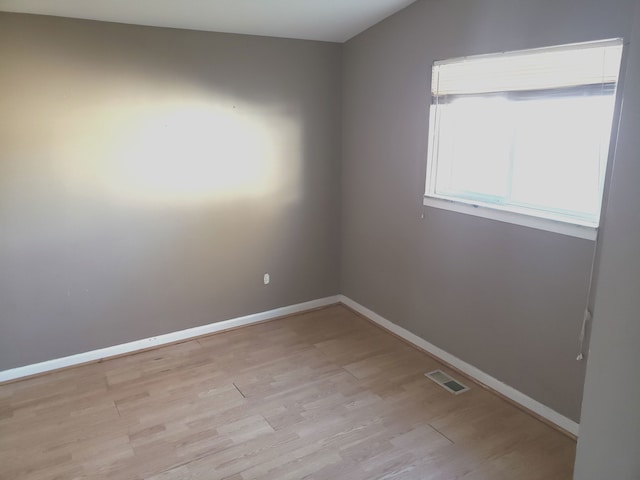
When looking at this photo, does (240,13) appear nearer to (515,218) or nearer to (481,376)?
(515,218)

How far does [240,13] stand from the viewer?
119 inches

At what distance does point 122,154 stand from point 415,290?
7.56ft

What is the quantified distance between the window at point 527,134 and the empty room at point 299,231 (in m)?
0.01

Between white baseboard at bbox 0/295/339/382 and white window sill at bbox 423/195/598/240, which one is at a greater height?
white window sill at bbox 423/195/598/240

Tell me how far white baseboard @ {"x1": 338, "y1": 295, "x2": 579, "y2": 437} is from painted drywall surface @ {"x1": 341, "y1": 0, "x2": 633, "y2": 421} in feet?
0.13

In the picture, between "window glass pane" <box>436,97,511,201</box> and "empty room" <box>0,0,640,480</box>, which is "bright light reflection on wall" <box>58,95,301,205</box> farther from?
"window glass pane" <box>436,97,511,201</box>

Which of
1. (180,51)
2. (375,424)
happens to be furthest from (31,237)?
(375,424)

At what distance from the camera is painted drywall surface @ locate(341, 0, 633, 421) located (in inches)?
95.8

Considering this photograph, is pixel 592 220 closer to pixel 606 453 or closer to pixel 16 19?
pixel 606 453

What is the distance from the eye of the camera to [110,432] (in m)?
2.56

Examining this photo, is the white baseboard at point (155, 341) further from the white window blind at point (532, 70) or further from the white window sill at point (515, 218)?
the white window blind at point (532, 70)

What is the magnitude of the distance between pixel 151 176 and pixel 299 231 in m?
1.32

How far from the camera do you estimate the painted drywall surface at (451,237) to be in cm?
243

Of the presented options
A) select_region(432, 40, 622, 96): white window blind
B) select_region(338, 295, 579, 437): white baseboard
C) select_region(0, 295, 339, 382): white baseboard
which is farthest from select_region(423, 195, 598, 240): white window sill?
select_region(0, 295, 339, 382): white baseboard
